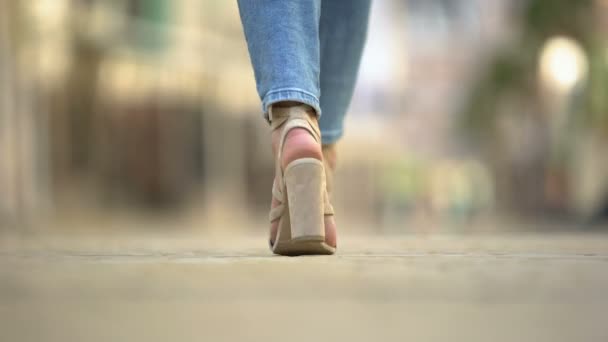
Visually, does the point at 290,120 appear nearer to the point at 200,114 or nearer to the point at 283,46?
the point at 283,46

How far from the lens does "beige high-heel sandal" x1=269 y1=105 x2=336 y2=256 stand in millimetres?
2078

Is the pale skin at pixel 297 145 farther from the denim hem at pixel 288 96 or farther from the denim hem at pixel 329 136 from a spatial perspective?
the denim hem at pixel 329 136

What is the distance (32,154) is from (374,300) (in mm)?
11792

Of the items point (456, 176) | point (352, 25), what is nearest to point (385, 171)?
point (456, 176)

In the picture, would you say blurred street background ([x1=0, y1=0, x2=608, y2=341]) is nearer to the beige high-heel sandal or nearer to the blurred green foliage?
the blurred green foliage

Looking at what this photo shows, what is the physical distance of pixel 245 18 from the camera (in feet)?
6.97

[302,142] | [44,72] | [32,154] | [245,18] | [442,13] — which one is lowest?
[302,142]

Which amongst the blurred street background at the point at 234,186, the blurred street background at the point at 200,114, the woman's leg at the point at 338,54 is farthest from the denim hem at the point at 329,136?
the blurred street background at the point at 200,114

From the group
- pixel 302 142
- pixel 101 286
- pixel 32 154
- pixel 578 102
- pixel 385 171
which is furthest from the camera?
pixel 385 171

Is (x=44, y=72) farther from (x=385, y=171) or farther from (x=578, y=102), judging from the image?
(x=385, y=171)

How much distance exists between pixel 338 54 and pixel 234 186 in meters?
15.1

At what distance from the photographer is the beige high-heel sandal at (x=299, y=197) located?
2078mm

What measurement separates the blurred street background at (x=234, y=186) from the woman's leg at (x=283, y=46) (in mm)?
383

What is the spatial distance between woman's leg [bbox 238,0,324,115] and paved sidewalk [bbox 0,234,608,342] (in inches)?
21.4
